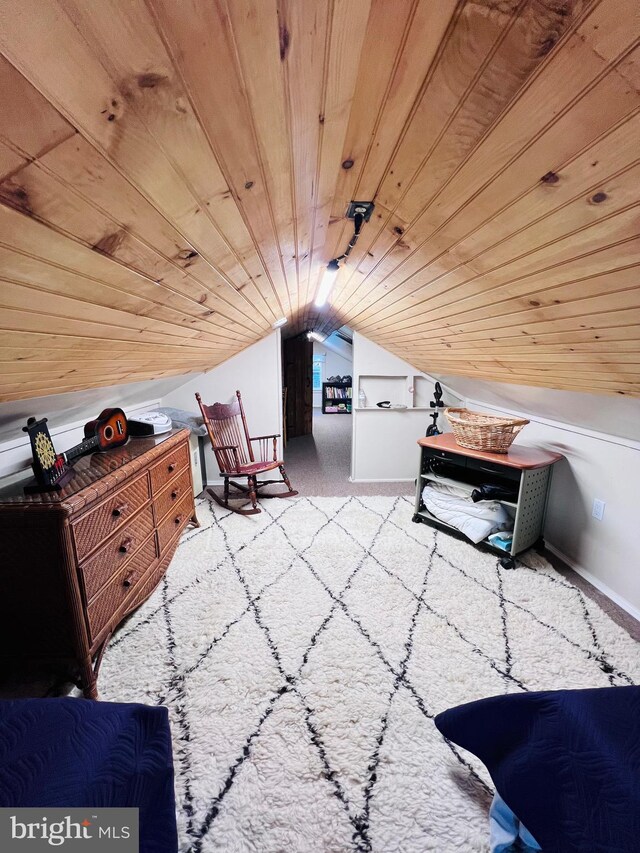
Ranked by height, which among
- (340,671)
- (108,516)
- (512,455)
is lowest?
(340,671)

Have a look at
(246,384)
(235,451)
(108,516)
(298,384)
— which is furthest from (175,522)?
(298,384)

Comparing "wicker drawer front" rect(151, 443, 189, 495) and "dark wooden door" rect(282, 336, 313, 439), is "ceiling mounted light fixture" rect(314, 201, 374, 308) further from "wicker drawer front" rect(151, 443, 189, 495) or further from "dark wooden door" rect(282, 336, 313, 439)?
"dark wooden door" rect(282, 336, 313, 439)

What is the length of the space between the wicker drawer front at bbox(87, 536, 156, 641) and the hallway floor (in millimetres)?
1787

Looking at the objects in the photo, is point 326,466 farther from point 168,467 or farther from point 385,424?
point 168,467

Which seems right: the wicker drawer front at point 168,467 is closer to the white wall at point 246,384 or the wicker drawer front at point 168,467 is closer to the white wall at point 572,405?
the white wall at point 246,384

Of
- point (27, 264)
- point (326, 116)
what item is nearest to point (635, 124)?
point (326, 116)

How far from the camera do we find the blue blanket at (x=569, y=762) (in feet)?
2.44

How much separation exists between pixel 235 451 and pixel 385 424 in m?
1.66

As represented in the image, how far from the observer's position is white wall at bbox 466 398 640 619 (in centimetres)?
201

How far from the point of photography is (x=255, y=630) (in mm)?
1871

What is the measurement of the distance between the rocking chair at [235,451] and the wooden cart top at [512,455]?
152 centimetres

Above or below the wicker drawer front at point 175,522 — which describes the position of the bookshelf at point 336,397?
above

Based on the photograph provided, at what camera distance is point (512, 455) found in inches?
97.7

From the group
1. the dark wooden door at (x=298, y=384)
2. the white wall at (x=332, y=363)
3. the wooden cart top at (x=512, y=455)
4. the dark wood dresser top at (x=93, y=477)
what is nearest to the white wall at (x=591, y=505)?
the wooden cart top at (x=512, y=455)
